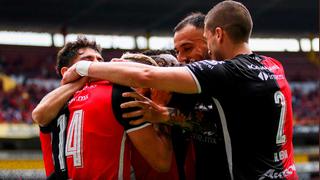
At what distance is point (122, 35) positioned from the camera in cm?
2806

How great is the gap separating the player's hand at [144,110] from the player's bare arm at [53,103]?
0.40m

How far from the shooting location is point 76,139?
326cm

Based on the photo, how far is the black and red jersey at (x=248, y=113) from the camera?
3.12 meters

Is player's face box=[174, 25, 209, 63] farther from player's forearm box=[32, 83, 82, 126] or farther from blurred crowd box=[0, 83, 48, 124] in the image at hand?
blurred crowd box=[0, 83, 48, 124]

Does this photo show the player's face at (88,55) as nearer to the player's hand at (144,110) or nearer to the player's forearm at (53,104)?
the player's forearm at (53,104)

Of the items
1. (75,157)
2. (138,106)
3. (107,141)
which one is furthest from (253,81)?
(75,157)

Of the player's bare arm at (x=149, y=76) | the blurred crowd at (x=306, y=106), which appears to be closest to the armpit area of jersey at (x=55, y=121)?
the player's bare arm at (x=149, y=76)

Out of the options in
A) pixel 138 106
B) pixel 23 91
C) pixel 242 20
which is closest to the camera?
pixel 138 106

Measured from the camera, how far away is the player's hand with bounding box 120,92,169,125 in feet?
10.2

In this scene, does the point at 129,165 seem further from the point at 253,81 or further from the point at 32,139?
the point at 32,139

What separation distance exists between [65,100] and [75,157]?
352mm

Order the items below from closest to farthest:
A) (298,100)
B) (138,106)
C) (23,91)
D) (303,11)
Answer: (138,106), (23,91), (303,11), (298,100)

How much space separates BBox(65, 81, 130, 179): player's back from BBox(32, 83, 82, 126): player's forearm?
0.16 metres

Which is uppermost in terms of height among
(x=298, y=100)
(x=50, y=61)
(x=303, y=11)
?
(x=303, y=11)
